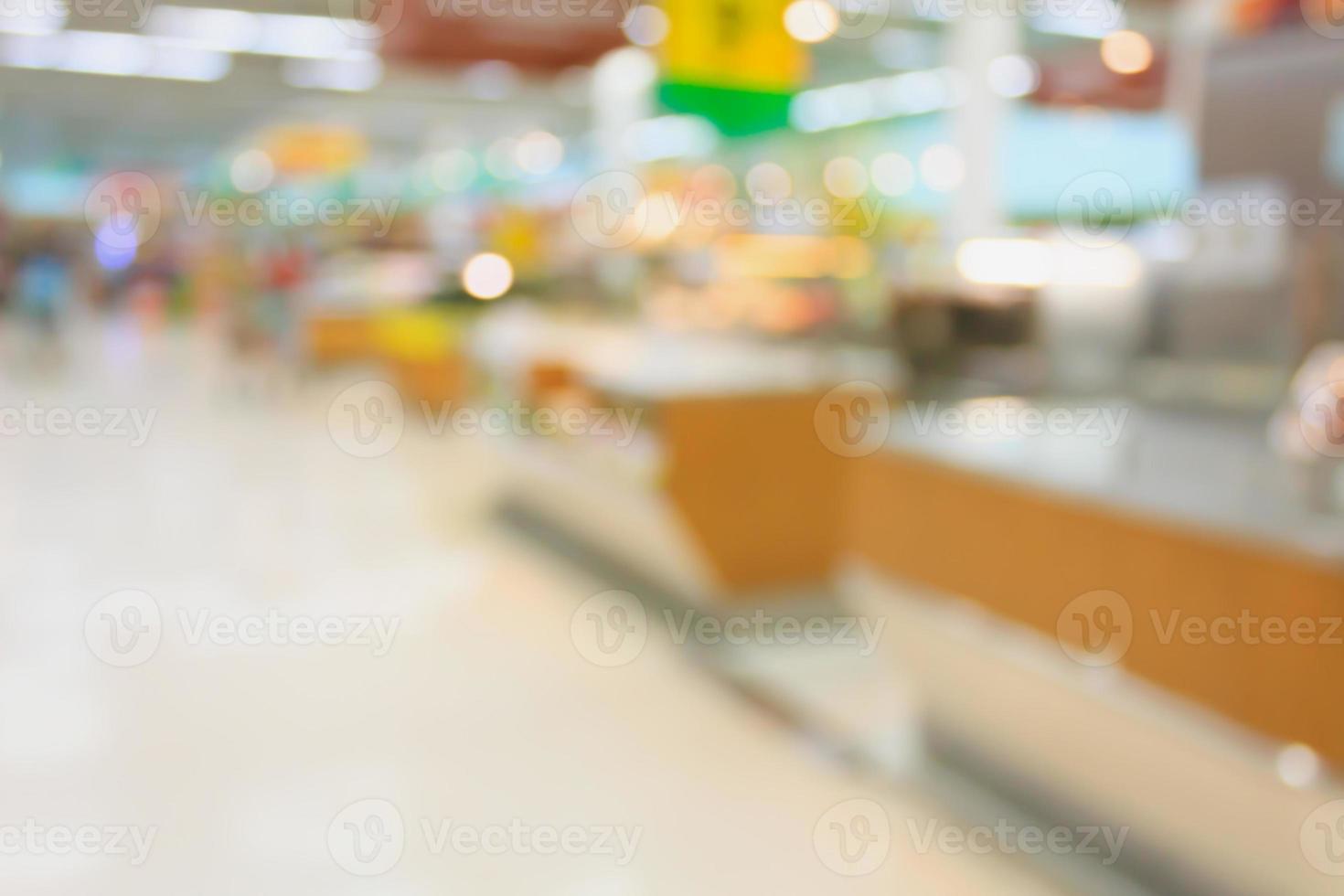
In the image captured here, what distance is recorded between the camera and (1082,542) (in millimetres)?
2176

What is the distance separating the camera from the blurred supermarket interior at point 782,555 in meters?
2.13

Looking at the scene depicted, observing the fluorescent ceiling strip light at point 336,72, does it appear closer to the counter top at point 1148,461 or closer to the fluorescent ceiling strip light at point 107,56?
the fluorescent ceiling strip light at point 107,56

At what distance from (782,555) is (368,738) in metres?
1.74

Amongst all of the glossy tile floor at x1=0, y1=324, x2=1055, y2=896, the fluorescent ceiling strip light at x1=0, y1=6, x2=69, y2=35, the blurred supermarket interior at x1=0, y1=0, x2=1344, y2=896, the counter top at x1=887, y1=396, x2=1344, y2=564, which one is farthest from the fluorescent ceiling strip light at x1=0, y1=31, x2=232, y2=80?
the counter top at x1=887, y1=396, x2=1344, y2=564

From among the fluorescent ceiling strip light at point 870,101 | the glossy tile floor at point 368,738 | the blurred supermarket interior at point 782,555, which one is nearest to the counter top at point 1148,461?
the blurred supermarket interior at point 782,555

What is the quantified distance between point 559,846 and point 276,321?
902 cm

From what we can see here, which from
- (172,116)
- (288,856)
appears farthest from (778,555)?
(172,116)

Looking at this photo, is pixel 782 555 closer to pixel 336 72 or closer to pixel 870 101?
pixel 336 72

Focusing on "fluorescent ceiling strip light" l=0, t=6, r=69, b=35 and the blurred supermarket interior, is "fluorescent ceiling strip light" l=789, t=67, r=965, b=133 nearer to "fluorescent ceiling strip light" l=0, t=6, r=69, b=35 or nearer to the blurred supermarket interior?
the blurred supermarket interior

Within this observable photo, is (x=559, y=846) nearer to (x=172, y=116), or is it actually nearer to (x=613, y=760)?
(x=613, y=760)

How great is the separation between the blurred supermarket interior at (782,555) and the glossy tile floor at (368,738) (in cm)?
2

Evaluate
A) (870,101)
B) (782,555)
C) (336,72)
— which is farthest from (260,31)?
(782,555)

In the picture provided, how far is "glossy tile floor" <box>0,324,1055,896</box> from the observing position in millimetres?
2475

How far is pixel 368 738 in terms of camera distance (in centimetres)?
313
